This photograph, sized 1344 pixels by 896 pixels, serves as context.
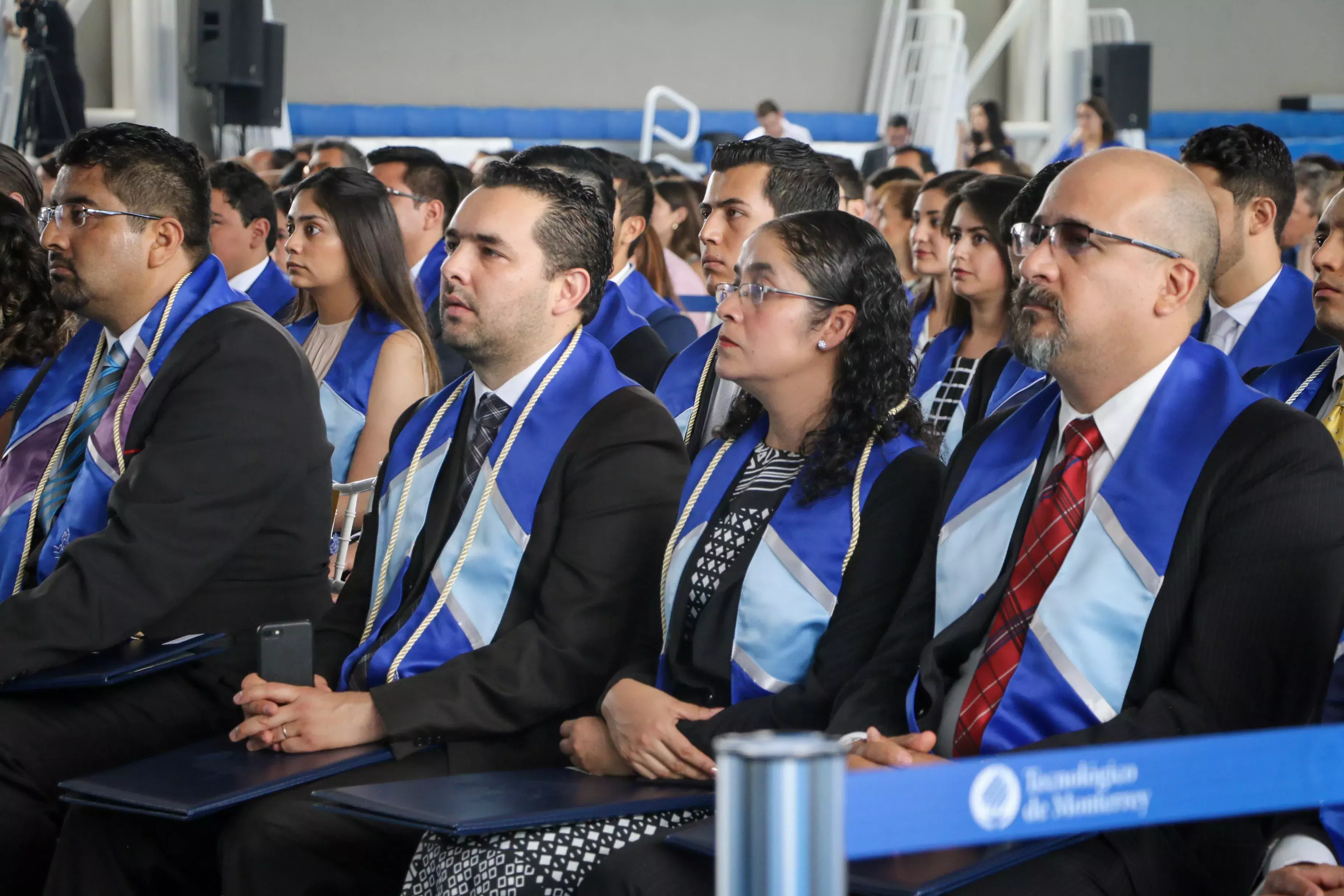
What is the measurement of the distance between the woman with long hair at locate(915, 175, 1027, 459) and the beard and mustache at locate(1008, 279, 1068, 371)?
150cm

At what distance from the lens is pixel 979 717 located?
192cm

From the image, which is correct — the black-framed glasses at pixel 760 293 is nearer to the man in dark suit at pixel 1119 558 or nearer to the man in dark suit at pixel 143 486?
the man in dark suit at pixel 1119 558

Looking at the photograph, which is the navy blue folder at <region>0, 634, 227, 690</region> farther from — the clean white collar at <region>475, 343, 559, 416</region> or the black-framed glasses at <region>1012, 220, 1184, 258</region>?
the black-framed glasses at <region>1012, 220, 1184, 258</region>

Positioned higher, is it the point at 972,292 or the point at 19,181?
the point at 19,181

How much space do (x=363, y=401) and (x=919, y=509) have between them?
7.17ft

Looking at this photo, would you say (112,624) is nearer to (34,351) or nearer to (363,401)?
(34,351)

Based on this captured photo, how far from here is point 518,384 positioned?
2.60m

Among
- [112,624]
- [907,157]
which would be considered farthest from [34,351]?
[907,157]

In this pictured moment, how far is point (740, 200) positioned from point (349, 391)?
121cm

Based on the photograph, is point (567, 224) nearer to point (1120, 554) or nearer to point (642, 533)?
point (642, 533)

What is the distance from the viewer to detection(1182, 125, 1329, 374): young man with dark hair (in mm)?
3650

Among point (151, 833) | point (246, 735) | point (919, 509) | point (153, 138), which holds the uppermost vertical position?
point (153, 138)

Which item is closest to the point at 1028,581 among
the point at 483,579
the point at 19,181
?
the point at 483,579

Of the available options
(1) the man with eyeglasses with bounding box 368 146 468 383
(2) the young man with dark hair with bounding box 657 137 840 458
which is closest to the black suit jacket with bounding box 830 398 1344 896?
(2) the young man with dark hair with bounding box 657 137 840 458
